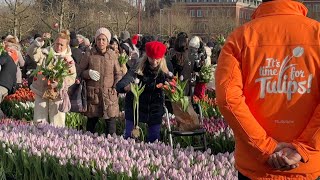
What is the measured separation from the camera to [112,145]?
5.40m

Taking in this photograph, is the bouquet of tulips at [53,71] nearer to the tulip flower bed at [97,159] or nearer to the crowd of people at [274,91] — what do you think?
the tulip flower bed at [97,159]

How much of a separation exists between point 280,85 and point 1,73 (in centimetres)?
591

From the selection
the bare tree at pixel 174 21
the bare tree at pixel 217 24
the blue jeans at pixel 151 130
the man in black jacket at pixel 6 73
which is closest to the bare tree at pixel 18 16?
the man in black jacket at pixel 6 73

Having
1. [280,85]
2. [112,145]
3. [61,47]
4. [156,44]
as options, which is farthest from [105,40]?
[280,85]

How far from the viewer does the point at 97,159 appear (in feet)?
14.9

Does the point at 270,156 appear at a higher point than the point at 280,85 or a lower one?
lower

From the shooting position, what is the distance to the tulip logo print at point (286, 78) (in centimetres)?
275

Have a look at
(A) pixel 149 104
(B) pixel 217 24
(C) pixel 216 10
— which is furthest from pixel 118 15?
(A) pixel 149 104

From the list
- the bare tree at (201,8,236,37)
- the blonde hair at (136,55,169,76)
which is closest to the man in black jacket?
the blonde hair at (136,55,169,76)

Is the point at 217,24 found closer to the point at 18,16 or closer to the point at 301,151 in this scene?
the point at 18,16

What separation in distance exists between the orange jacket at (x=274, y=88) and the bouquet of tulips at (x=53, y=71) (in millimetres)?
4831

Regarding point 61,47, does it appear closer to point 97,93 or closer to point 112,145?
point 97,93

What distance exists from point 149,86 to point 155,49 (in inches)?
21.6

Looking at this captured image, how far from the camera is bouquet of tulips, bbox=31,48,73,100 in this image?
7.35m
